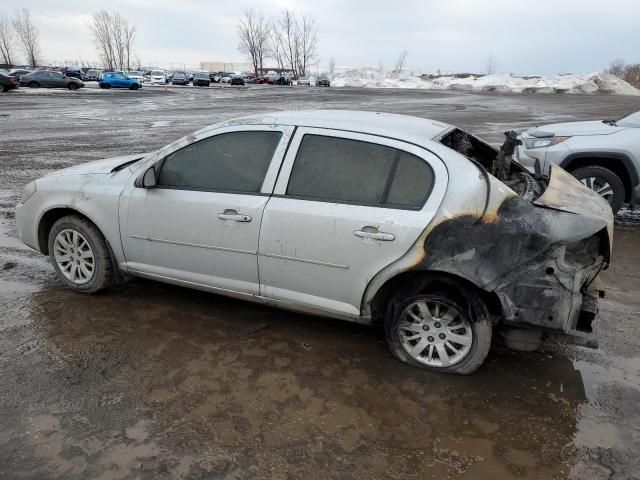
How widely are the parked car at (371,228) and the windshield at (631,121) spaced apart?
3640mm

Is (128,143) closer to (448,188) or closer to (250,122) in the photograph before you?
(250,122)

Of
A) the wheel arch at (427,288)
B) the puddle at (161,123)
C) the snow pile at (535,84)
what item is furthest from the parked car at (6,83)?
the snow pile at (535,84)

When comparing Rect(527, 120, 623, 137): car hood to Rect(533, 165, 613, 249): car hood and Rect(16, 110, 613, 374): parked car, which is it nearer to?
Rect(16, 110, 613, 374): parked car

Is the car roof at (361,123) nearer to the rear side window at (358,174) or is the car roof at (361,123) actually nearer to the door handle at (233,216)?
the rear side window at (358,174)

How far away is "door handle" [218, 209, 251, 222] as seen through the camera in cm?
356

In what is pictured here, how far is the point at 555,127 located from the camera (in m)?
7.12

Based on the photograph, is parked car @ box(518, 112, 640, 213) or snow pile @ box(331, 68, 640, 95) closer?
parked car @ box(518, 112, 640, 213)

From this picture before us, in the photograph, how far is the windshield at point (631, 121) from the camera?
6.69 meters

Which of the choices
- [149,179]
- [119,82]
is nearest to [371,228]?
[149,179]

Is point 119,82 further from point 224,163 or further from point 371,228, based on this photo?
point 371,228

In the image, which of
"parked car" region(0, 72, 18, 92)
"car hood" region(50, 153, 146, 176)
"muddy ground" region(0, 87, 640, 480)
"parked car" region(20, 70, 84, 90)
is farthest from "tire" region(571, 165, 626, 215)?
"parked car" region(20, 70, 84, 90)

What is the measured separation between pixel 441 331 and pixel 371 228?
826 mm

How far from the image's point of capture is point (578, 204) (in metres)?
3.18

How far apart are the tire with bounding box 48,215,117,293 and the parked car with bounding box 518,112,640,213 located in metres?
5.18
